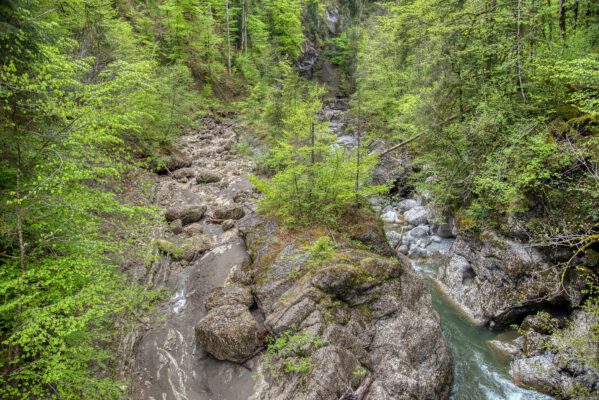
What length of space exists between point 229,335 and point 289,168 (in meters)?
5.16

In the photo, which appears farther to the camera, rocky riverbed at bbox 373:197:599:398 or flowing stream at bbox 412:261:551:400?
flowing stream at bbox 412:261:551:400

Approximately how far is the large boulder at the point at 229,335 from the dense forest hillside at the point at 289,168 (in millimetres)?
1180

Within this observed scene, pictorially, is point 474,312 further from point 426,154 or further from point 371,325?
point 426,154

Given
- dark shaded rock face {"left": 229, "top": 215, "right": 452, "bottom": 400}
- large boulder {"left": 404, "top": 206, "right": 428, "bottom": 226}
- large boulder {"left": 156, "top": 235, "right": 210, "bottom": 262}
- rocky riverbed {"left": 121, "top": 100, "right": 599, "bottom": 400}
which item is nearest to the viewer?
dark shaded rock face {"left": 229, "top": 215, "right": 452, "bottom": 400}

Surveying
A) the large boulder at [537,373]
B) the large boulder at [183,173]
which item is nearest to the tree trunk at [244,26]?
the large boulder at [183,173]

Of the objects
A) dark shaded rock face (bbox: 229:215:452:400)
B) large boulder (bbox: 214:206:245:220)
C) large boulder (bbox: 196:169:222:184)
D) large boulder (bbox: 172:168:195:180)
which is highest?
large boulder (bbox: 172:168:195:180)

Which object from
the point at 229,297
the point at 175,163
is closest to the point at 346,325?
the point at 229,297

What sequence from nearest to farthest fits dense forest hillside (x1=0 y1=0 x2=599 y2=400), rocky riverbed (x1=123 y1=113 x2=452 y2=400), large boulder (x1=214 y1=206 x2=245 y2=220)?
1. dense forest hillside (x1=0 y1=0 x2=599 y2=400)
2. rocky riverbed (x1=123 y1=113 x2=452 y2=400)
3. large boulder (x1=214 y1=206 x2=245 y2=220)

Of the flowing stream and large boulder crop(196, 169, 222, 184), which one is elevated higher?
large boulder crop(196, 169, 222, 184)

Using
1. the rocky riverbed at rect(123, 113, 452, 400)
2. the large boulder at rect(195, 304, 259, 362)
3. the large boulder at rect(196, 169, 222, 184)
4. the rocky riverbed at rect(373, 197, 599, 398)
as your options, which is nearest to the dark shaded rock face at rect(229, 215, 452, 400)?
the rocky riverbed at rect(123, 113, 452, 400)

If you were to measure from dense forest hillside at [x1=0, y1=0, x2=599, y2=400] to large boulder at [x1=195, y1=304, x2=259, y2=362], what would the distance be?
3.87 feet

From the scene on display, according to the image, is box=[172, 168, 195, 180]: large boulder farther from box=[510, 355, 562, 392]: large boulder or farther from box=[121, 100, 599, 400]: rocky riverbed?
box=[510, 355, 562, 392]: large boulder

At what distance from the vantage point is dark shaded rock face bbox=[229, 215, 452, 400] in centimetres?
632

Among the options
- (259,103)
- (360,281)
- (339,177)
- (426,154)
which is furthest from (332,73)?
(360,281)
